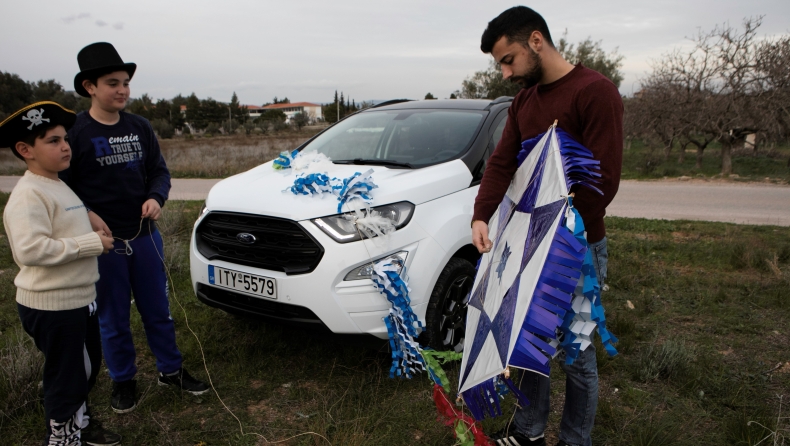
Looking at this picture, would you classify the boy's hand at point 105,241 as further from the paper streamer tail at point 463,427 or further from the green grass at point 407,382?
the paper streamer tail at point 463,427

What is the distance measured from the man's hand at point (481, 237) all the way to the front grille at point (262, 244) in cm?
91

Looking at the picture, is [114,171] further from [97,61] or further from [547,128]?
[547,128]

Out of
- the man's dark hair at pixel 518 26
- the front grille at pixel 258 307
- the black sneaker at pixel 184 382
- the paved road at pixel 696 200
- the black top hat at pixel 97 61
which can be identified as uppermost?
the man's dark hair at pixel 518 26

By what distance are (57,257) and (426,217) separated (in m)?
1.88

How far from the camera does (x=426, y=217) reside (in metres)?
3.19

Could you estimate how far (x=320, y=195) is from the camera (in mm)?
3145

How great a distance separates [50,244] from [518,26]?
218 centimetres

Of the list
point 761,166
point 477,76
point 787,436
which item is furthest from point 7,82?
point 787,436

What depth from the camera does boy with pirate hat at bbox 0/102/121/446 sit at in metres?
2.29

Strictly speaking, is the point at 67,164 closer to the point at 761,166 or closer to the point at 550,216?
the point at 550,216

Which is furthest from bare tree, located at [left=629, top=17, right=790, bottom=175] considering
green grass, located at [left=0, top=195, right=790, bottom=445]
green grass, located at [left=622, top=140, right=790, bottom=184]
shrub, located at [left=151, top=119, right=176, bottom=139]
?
shrub, located at [left=151, top=119, right=176, bottom=139]

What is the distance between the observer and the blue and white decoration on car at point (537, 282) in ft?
6.28

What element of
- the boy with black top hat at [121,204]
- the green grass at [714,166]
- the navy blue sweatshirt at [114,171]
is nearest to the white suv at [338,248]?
the boy with black top hat at [121,204]

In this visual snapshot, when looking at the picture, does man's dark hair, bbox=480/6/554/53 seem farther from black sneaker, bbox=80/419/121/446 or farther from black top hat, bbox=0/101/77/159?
black sneaker, bbox=80/419/121/446
